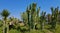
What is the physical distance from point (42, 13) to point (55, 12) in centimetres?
268

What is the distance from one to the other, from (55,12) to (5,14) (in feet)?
48.2

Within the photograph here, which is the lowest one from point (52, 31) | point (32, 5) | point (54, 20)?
point (52, 31)

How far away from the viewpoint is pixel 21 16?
40031 millimetres

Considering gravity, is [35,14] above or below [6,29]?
above

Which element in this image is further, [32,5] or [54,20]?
[54,20]

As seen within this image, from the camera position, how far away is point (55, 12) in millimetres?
32594

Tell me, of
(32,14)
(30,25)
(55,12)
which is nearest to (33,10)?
(32,14)

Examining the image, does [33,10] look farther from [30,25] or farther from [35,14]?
[30,25]

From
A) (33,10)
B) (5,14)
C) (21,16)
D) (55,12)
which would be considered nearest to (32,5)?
(33,10)

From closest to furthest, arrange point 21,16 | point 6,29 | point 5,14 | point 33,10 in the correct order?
point 5,14 < point 6,29 < point 33,10 < point 21,16

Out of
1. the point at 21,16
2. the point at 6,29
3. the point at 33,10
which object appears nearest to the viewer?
the point at 6,29

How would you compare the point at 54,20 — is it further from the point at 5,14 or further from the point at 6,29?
the point at 5,14

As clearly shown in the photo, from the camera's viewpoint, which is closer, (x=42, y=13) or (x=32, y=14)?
(x=32, y=14)

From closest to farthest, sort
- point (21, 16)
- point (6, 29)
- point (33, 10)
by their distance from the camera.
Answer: point (6, 29) < point (33, 10) < point (21, 16)
